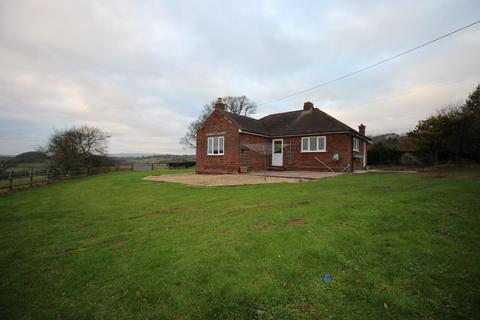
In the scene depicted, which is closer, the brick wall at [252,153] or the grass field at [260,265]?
the grass field at [260,265]

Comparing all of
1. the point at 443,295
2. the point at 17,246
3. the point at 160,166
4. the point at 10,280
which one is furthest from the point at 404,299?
the point at 160,166

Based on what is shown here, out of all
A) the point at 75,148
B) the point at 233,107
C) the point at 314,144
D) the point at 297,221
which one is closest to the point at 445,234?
the point at 297,221

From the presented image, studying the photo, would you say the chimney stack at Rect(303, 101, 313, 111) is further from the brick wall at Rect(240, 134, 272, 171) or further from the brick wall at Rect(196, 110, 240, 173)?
the brick wall at Rect(196, 110, 240, 173)

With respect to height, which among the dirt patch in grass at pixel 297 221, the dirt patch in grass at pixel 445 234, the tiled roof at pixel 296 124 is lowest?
the dirt patch in grass at pixel 297 221

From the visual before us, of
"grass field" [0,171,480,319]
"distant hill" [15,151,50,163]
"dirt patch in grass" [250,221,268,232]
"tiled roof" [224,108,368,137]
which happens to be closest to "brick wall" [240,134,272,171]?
"tiled roof" [224,108,368,137]

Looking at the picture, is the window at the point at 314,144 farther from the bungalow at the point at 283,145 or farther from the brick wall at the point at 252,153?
the brick wall at the point at 252,153

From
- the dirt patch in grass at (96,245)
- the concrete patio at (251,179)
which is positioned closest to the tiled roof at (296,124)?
the concrete patio at (251,179)

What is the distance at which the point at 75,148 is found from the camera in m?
26.5

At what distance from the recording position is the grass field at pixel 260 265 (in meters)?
2.93

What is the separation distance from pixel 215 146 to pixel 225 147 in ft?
4.36

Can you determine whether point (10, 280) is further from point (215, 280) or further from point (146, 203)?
point (146, 203)

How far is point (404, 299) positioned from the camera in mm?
2896

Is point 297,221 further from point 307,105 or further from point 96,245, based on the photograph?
point 307,105

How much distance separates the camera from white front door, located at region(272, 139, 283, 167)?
2170 centimetres
